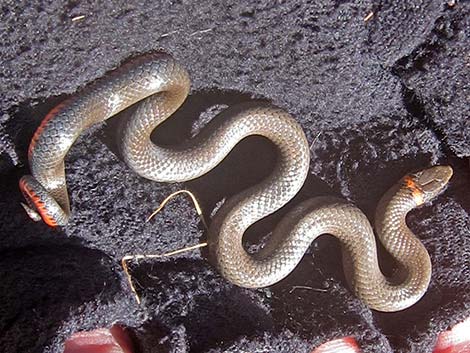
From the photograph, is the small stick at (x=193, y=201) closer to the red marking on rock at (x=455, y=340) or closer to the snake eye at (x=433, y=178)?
the snake eye at (x=433, y=178)

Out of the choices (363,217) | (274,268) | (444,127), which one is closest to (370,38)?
(444,127)

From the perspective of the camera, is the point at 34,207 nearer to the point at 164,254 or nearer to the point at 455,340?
the point at 164,254

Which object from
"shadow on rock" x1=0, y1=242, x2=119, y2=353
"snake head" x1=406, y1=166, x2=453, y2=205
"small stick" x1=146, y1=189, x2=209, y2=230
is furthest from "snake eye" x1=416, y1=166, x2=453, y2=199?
"shadow on rock" x1=0, y1=242, x2=119, y2=353

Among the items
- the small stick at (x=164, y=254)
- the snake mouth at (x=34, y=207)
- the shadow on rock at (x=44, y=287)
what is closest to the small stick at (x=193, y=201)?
the small stick at (x=164, y=254)

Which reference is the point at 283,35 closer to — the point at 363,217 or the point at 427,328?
the point at 363,217

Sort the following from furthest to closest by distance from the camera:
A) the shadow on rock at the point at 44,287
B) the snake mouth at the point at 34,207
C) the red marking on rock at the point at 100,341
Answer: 1. the red marking on rock at the point at 100,341
2. the snake mouth at the point at 34,207
3. the shadow on rock at the point at 44,287

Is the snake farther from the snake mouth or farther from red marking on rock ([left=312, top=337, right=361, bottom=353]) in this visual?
red marking on rock ([left=312, top=337, right=361, bottom=353])

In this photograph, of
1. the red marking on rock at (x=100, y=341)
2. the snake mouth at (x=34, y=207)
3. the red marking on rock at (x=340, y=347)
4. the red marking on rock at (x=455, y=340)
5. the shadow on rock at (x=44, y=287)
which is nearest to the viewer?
the shadow on rock at (x=44, y=287)
